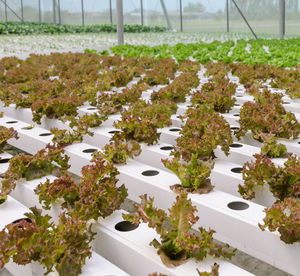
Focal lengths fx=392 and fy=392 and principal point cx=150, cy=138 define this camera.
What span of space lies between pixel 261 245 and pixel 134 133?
6.53ft

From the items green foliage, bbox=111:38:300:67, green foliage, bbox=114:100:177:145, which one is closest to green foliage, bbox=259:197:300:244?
green foliage, bbox=114:100:177:145

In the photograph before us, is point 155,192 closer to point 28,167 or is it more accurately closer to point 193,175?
point 193,175

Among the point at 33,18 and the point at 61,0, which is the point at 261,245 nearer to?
the point at 61,0

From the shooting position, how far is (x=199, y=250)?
2.16 m

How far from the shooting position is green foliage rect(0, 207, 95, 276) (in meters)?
2.10

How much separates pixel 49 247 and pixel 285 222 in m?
1.36

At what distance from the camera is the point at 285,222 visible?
2.29m

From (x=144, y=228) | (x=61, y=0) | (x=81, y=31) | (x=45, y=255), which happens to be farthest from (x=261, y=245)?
(x=61, y=0)

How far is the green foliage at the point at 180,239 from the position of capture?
7.09ft

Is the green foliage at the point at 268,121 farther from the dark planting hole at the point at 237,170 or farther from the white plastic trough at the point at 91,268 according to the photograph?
the white plastic trough at the point at 91,268

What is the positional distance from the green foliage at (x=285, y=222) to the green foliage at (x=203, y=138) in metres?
0.89

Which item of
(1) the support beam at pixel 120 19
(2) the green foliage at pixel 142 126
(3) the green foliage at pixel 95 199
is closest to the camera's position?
(3) the green foliage at pixel 95 199

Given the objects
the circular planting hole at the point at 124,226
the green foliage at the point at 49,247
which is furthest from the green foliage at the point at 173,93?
the green foliage at the point at 49,247

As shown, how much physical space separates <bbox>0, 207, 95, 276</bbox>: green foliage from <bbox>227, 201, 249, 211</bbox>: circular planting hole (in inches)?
42.4
